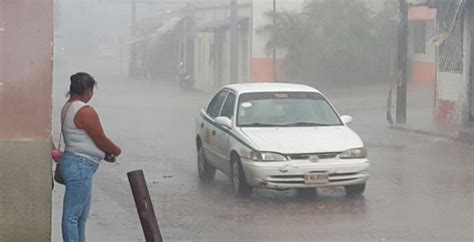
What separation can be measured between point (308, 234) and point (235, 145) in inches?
113

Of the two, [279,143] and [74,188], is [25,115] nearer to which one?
[74,188]

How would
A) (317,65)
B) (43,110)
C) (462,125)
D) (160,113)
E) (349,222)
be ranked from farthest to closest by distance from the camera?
(317,65), (160,113), (462,125), (349,222), (43,110)

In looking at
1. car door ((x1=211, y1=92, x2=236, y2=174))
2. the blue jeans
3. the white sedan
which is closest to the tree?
the white sedan

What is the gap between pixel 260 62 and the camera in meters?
40.8

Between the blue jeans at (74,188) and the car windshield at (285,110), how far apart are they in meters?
5.59

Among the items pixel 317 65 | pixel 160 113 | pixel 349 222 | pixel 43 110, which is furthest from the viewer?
pixel 317 65

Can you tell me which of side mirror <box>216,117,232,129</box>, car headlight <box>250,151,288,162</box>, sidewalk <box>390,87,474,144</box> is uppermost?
side mirror <box>216,117,232,129</box>

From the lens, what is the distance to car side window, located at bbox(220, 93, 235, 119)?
1355 centimetres

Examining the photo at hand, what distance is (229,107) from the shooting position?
45.1 feet

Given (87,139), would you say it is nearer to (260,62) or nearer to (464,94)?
(464,94)

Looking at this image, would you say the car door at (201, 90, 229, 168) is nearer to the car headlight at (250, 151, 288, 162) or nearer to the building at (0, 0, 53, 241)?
the car headlight at (250, 151, 288, 162)

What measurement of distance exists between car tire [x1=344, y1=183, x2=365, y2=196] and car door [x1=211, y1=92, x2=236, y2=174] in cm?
158

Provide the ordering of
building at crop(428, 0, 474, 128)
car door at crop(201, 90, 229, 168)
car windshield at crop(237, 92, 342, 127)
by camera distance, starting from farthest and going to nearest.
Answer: building at crop(428, 0, 474, 128) → car door at crop(201, 90, 229, 168) → car windshield at crop(237, 92, 342, 127)

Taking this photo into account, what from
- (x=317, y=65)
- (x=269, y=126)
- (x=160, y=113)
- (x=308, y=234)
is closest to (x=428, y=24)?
(x=317, y=65)
